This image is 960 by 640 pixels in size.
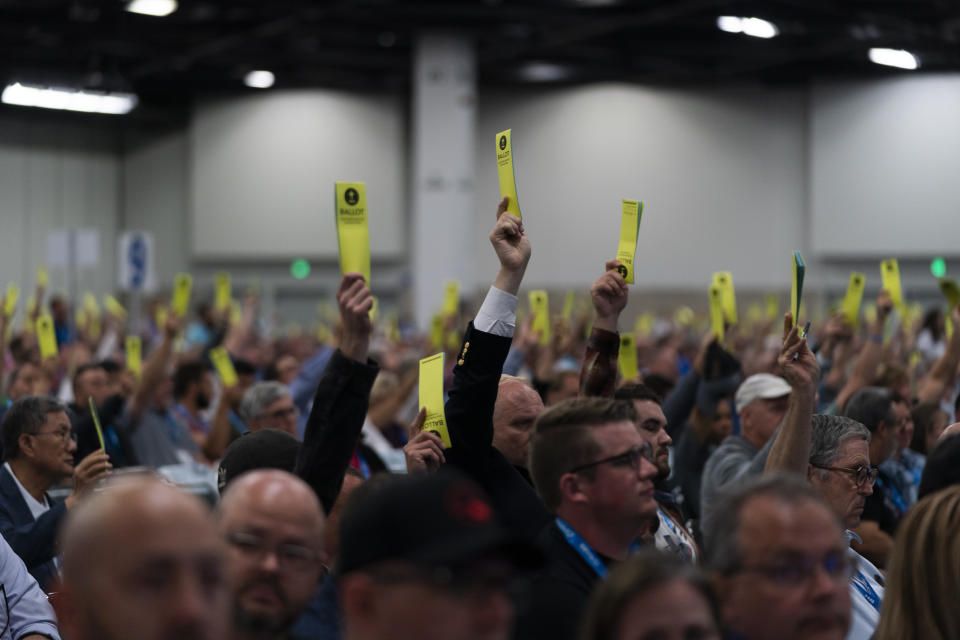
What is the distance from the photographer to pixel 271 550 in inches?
96.7

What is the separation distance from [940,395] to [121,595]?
20.9ft

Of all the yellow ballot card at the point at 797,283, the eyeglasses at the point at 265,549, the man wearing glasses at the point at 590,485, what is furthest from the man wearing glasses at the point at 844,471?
the eyeglasses at the point at 265,549

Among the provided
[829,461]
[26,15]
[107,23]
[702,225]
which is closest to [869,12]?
[702,225]

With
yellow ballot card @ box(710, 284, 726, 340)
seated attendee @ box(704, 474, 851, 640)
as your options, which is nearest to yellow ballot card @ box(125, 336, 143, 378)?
yellow ballot card @ box(710, 284, 726, 340)

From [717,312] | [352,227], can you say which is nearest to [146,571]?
[352,227]

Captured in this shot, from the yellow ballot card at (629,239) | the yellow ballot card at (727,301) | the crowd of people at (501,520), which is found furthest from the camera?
the yellow ballot card at (727,301)

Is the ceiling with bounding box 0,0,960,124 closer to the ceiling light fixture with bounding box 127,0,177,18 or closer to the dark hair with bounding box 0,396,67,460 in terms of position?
the ceiling light fixture with bounding box 127,0,177,18

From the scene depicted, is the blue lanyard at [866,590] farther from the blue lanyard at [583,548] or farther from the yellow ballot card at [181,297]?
the yellow ballot card at [181,297]

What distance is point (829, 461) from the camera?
4000 mm

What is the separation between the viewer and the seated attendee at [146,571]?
67.9 inches

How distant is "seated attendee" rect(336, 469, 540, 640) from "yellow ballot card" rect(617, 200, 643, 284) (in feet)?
8.09

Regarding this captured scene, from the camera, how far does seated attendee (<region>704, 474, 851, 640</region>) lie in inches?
94.5

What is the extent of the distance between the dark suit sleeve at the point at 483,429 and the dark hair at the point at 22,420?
2088mm

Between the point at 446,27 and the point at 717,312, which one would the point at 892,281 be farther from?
the point at 446,27
